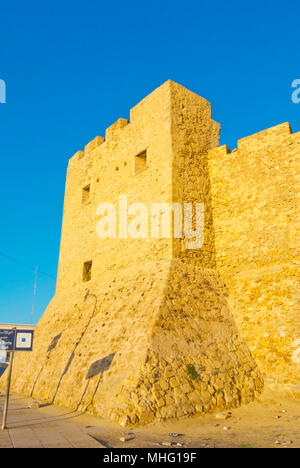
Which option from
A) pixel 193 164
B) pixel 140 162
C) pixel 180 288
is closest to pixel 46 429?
pixel 180 288

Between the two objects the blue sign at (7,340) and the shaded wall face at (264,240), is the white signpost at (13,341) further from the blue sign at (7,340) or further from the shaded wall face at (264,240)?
the shaded wall face at (264,240)

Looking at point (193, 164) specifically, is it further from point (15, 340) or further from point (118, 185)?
point (15, 340)

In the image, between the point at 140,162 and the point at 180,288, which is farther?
the point at 140,162

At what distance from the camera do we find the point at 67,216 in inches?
606

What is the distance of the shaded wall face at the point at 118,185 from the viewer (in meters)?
10.7

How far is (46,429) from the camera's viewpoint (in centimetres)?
604

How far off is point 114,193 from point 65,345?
515 cm

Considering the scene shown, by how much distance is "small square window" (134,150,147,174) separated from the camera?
38.8 ft

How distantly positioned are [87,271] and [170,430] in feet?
26.6

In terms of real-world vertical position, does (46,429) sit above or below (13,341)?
below

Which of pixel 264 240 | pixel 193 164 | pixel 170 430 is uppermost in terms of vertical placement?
pixel 193 164

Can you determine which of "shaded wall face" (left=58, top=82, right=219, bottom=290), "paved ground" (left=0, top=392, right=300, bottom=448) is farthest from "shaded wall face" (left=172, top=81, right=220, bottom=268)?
"paved ground" (left=0, top=392, right=300, bottom=448)

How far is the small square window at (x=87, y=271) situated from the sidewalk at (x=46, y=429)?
5227 mm
